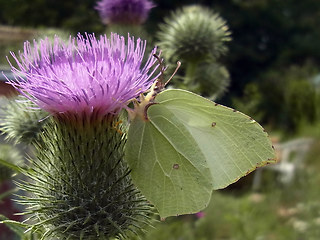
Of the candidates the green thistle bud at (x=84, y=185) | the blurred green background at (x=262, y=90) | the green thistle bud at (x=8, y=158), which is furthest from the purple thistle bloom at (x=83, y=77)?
the blurred green background at (x=262, y=90)

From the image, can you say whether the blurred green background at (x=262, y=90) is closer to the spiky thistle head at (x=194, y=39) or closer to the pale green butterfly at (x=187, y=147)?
the spiky thistle head at (x=194, y=39)

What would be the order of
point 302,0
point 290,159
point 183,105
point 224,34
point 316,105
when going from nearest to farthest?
point 183,105, point 224,34, point 290,159, point 316,105, point 302,0

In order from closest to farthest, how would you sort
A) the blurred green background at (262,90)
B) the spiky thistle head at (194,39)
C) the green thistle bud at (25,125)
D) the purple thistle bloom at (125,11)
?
the green thistle bud at (25,125)
the spiky thistle head at (194,39)
the purple thistle bloom at (125,11)
the blurred green background at (262,90)

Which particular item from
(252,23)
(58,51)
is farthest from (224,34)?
(252,23)

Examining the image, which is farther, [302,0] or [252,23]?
[302,0]

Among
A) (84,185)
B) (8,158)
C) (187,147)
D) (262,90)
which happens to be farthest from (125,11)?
(262,90)

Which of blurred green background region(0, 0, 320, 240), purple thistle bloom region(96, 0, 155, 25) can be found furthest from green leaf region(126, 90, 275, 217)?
purple thistle bloom region(96, 0, 155, 25)

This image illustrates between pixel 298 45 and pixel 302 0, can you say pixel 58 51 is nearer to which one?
pixel 298 45
